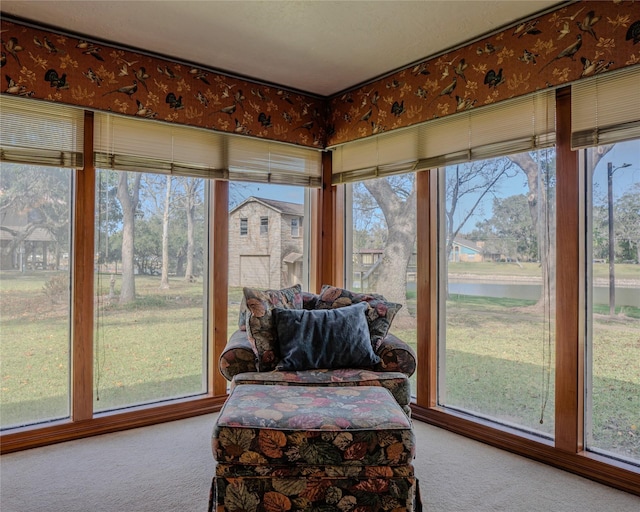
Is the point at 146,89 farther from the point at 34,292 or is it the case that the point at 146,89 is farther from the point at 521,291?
the point at 521,291

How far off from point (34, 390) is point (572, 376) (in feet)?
10.4

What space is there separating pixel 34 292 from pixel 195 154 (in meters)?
1.37

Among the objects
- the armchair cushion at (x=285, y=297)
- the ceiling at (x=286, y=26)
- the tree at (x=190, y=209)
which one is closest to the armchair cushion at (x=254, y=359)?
the armchair cushion at (x=285, y=297)

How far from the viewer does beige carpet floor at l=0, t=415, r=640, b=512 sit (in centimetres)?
199

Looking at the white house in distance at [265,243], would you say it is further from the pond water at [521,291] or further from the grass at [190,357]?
the pond water at [521,291]

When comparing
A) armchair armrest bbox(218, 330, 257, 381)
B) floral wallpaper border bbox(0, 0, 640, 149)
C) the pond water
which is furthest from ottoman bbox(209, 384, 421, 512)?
floral wallpaper border bbox(0, 0, 640, 149)

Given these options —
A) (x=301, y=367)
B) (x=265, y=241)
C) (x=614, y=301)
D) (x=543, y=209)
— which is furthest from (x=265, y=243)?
(x=614, y=301)

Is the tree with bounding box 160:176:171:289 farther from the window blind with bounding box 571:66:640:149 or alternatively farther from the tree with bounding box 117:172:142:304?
the window blind with bounding box 571:66:640:149

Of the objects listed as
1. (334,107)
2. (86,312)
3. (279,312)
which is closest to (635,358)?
(279,312)

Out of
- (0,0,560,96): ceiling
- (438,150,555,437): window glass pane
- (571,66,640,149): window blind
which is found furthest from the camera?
(438,150,555,437): window glass pane

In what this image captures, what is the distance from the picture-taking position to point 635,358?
2219 mm

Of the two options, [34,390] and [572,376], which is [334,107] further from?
[34,390]

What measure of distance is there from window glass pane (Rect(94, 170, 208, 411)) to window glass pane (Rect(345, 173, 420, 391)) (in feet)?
4.11

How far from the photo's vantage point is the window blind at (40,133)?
2504 millimetres
